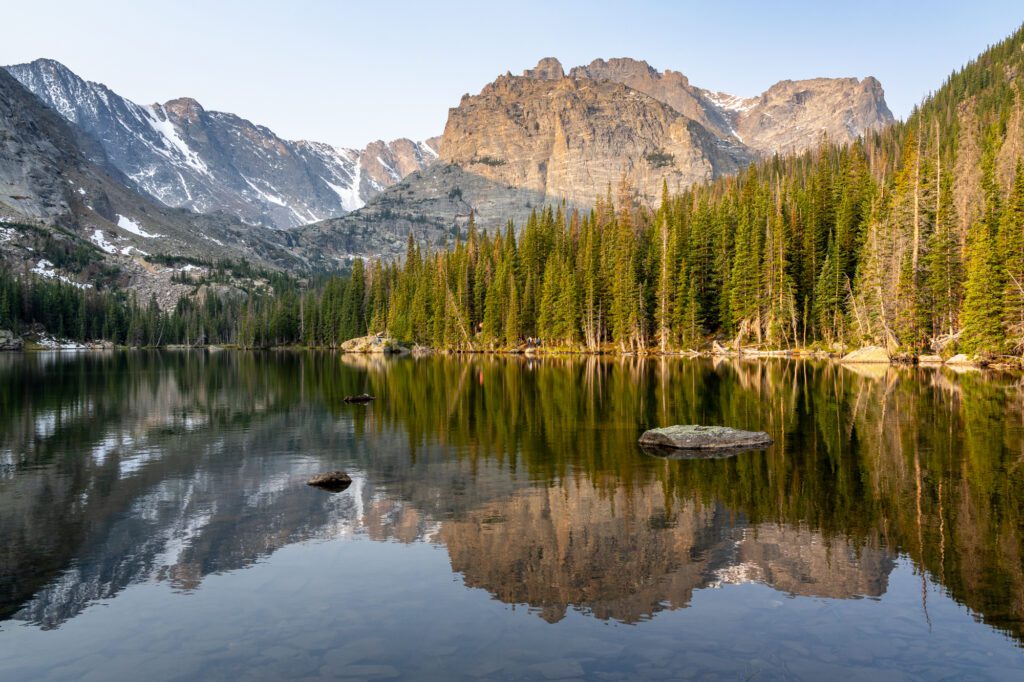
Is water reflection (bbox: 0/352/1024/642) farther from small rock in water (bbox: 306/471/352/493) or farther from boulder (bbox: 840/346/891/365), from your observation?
boulder (bbox: 840/346/891/365)

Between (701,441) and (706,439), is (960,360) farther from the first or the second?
(701,441)

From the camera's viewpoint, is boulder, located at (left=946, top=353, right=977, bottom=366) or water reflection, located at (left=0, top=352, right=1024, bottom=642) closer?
water reflection, located at (left=0, top=352, right=1024, bottom=642)

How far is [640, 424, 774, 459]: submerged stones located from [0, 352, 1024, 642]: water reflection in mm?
1150

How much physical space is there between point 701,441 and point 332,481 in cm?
1305

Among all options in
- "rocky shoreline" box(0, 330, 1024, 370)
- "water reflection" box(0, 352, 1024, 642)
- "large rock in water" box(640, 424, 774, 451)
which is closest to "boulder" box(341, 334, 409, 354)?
"rocky shoreline" box(0, 330, 1024, 370)

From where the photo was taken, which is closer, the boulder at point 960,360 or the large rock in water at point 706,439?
the large rock in water at point 706,439

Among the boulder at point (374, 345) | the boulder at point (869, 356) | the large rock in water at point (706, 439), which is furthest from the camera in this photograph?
the boulder at point (374, 345)

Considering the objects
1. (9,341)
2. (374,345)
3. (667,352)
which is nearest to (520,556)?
(667,352)

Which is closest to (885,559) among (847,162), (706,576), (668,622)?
(706,576)

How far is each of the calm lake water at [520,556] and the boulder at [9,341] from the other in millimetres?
173966

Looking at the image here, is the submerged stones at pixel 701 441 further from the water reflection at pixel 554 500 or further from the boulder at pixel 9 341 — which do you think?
the boulder at pixel 9 341

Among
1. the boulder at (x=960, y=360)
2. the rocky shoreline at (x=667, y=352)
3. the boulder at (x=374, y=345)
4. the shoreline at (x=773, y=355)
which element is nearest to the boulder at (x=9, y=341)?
the rocky shoreline at (x=667, y=352)

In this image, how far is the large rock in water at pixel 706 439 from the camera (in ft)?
76.6

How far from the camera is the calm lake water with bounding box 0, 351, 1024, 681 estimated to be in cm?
912
